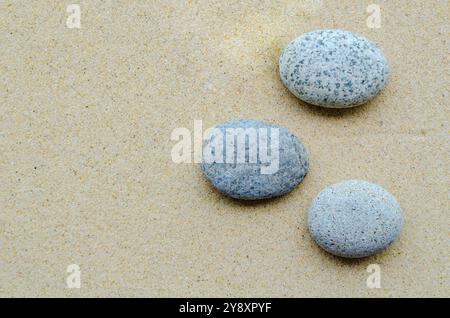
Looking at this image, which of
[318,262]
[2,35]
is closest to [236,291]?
[318,262]

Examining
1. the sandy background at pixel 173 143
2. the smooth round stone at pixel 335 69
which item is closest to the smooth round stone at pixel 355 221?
the sandy background at pixel 173 143

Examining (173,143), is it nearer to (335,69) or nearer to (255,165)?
(255,165)

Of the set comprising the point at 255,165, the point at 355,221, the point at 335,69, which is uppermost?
the point at 335,69

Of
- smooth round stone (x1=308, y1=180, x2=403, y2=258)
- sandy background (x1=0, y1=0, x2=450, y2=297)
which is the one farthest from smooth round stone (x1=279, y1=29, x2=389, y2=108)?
smooth round stone (x1=308, y1=180, x2=403, y2=258)

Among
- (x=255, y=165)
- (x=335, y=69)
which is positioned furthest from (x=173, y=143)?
(x=335, y=69)

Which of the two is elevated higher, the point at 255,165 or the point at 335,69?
the point at 335,69

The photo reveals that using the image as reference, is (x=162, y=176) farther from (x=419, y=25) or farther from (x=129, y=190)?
(x=419, y=25)
